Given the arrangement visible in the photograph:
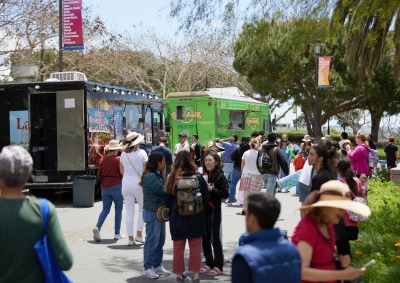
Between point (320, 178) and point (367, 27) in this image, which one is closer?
point (320, 178)

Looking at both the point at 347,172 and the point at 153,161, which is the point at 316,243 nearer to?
the point at 347,172

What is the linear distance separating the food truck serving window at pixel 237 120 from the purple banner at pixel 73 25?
683cm

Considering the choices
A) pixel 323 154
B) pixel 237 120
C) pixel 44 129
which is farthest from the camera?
pixel 237 120

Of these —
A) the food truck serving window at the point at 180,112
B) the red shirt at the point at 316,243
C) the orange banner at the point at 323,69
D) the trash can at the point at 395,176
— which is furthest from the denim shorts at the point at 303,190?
the orange banner at the point at 323,69

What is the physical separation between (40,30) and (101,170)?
19.1 meters

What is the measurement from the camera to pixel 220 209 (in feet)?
28.6

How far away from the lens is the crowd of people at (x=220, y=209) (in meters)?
3.72

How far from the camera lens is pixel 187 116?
954 inches

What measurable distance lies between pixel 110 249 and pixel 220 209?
267cm

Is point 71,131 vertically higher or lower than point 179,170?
higher

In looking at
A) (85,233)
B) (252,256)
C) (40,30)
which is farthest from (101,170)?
(40,30)

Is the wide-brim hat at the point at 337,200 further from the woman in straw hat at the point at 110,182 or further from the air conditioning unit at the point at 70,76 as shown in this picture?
the air conditioning unit at the point at 70,76

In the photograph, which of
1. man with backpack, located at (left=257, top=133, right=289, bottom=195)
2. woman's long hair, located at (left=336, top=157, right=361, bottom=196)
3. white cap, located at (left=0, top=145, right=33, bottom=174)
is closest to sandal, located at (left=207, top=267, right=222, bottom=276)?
woman's long hair, located at (left=336, top=157, right=361, bottom=196)

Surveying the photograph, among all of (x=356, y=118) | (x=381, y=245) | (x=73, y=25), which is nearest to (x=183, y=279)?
(x=381, y=245)
